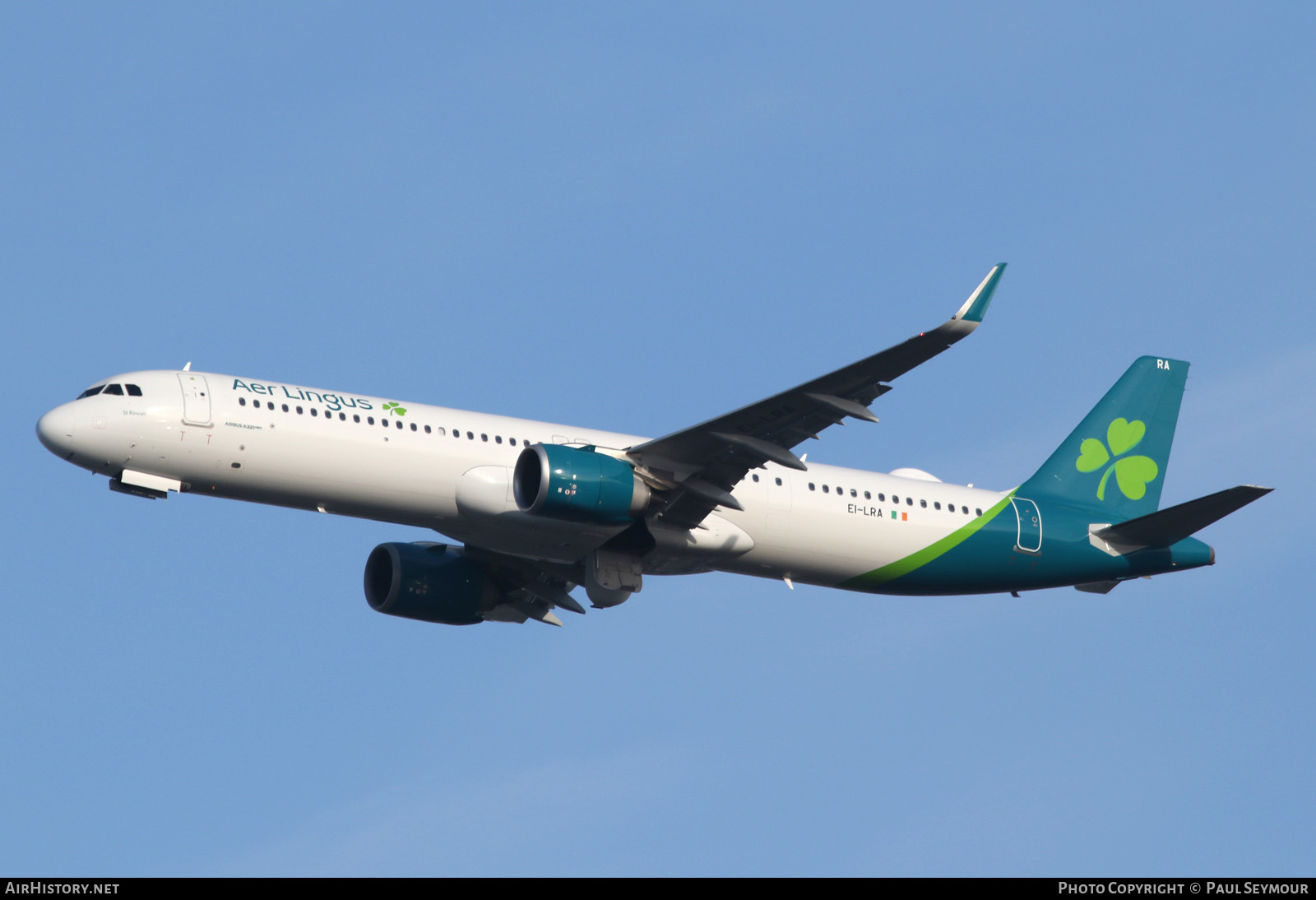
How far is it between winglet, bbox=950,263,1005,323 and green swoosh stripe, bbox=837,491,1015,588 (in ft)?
38.8

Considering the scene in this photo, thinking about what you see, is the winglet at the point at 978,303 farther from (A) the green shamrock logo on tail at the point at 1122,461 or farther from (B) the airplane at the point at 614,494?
(A) the green shamrock logo on tail at the point at 1122,461

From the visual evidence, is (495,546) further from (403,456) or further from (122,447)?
(122,447)

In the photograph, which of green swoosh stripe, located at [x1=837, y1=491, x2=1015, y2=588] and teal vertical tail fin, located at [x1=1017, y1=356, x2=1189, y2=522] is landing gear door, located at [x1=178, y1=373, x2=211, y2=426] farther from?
teal vertical tail fin, located at [x1=1017, y1=356, x2=1189, y2=522]

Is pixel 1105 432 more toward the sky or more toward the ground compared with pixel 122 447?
more toward the sky

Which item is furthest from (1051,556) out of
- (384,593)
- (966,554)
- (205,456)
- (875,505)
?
(205,456)

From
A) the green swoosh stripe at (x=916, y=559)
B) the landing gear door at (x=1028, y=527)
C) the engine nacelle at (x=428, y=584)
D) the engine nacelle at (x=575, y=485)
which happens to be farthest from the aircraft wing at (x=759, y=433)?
the landing gear door at (x=1028, y=527)

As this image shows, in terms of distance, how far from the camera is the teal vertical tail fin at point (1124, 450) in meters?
49.6

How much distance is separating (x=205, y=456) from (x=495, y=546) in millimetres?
7620

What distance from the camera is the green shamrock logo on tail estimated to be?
50219mm

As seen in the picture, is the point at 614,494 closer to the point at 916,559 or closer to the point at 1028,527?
the point at 916,559

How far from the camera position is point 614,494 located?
135ft

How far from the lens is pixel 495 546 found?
43.4m

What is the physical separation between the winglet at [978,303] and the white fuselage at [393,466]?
33.8 feet
